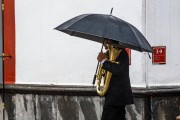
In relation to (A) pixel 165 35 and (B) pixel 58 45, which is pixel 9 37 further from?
Result: (A) pixel 165 35

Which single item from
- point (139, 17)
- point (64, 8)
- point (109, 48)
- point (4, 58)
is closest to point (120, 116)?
point (109, 48)

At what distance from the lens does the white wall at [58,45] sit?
757 centimetres

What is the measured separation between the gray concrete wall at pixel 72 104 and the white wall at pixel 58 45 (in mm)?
177

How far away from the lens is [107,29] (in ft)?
18.9

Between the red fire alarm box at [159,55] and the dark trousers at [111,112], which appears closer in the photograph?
the dark trousers at [111,112]

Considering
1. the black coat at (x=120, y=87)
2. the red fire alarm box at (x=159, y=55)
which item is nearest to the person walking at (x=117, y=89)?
the black coat at (x=120, y=87)

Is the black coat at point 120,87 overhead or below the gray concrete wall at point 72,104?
overhead

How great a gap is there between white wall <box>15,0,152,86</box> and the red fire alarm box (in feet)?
0.54

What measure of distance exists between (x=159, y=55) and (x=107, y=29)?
2.08 metres

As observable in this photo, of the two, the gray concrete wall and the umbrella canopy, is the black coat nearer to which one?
the umbrella canopy

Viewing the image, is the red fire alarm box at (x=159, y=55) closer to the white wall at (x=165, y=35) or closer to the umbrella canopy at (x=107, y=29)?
the white wall at (x=165, y=35)

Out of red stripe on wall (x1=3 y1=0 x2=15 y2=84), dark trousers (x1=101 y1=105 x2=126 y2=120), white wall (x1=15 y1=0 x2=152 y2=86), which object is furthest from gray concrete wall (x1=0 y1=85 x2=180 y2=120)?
dark trousers (x1=101 y1=105 x2=126 y2=120)

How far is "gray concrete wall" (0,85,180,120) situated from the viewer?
7586 millimetres

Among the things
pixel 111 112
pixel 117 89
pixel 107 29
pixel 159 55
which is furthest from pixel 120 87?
pixel 159 55
